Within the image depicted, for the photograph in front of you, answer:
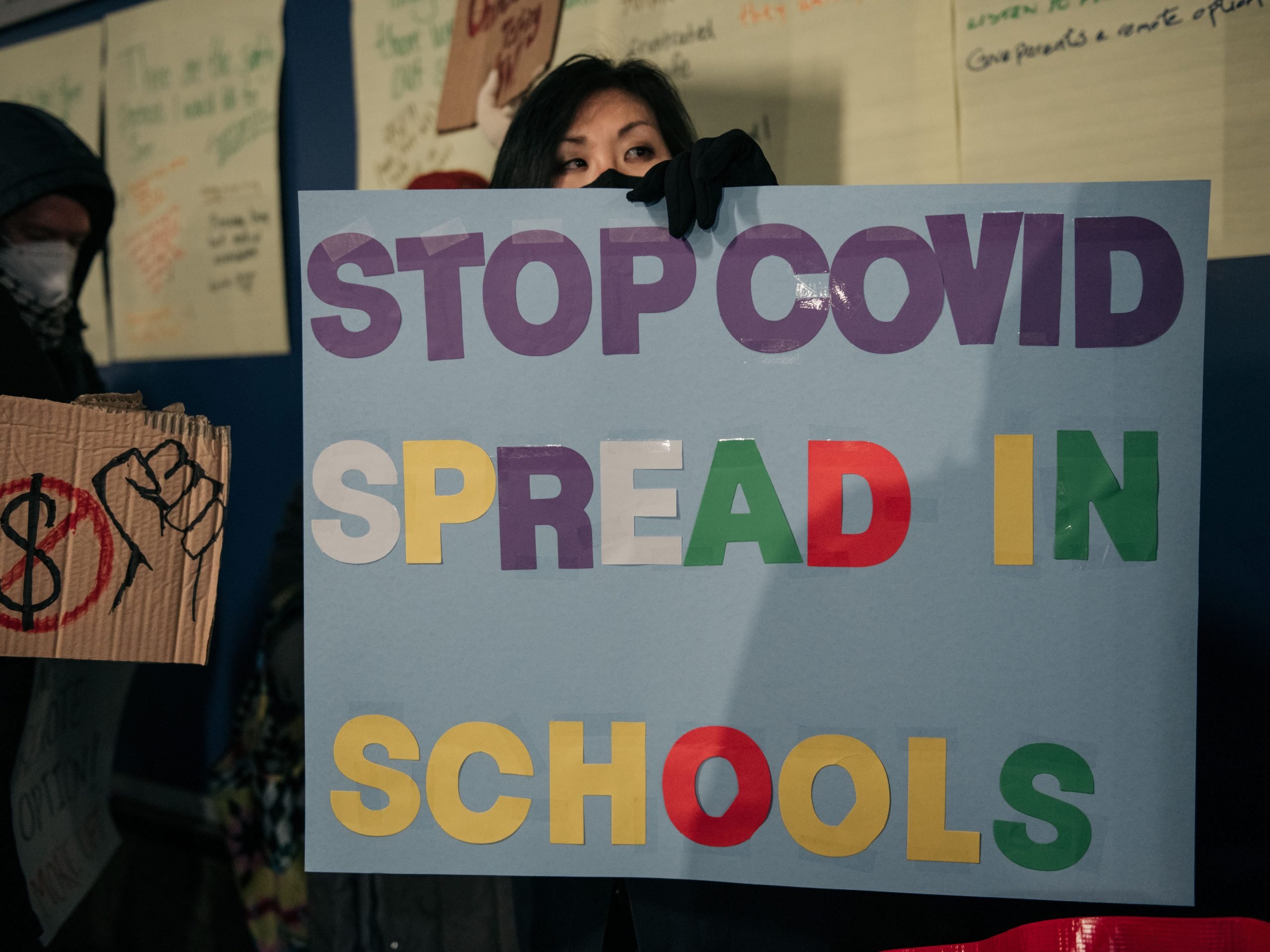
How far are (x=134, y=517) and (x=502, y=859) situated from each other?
0.40 meters

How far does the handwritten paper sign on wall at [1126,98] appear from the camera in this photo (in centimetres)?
88

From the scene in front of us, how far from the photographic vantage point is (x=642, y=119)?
2.91 feet

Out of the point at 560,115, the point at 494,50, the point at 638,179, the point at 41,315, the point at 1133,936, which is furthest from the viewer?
the point at 494,50

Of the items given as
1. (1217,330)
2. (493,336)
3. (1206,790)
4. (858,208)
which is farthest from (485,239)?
(1206,790)

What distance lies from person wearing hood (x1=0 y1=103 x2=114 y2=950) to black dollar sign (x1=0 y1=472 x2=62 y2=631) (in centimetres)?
24

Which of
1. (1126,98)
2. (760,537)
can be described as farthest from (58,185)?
(1126,98)

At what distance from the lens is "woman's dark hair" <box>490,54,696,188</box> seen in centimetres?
87

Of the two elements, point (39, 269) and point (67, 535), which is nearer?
point (67, 535)

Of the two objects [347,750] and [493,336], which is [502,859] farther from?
[493,336]

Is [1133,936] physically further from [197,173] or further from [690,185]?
[197,173]

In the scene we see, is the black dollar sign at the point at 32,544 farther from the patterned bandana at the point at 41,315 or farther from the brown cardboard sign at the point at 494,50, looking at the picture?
the brown cardboard sign at the point at 494,50

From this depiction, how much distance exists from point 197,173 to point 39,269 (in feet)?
2.03

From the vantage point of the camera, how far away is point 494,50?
1.23 m

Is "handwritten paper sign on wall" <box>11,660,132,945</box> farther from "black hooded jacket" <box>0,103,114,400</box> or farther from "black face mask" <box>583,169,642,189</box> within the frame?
"black face mask" <box>583,169,642,189</box>
